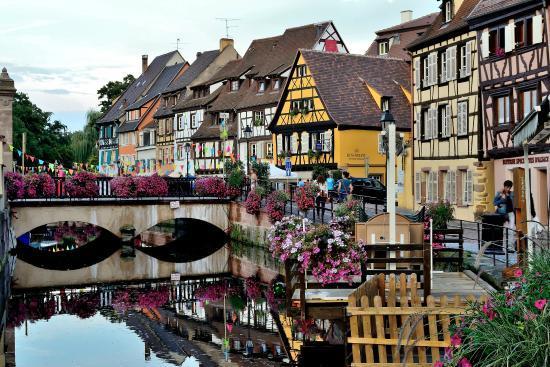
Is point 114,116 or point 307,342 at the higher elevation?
point 114,116

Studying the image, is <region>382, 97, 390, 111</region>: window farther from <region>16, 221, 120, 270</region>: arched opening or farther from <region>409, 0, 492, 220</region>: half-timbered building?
<region>16, 221, 120, 270</region>: arched opening

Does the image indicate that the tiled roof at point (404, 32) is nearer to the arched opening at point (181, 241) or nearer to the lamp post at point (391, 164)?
the arched opening at point (181, 241)

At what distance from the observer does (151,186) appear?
37.1 meters

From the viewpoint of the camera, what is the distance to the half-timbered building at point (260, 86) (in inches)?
2104

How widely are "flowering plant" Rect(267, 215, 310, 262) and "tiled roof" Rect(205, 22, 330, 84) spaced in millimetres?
39037

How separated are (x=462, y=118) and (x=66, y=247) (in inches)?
744

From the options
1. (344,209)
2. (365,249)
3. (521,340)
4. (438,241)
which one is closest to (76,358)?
(365,249)

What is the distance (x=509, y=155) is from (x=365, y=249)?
55.4ft

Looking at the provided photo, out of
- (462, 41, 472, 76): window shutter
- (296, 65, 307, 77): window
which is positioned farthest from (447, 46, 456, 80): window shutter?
(296, 65, 307, 77): window

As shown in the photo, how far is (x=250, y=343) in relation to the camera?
16.4m

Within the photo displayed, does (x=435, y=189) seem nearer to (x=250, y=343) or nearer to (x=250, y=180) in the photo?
(x=250, y=180)

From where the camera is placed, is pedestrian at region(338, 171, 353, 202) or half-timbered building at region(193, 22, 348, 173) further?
half-timbered building at region(193, 22, 348, 173)

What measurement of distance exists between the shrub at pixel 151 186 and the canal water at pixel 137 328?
10.8 meters

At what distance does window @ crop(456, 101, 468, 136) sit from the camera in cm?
3239
